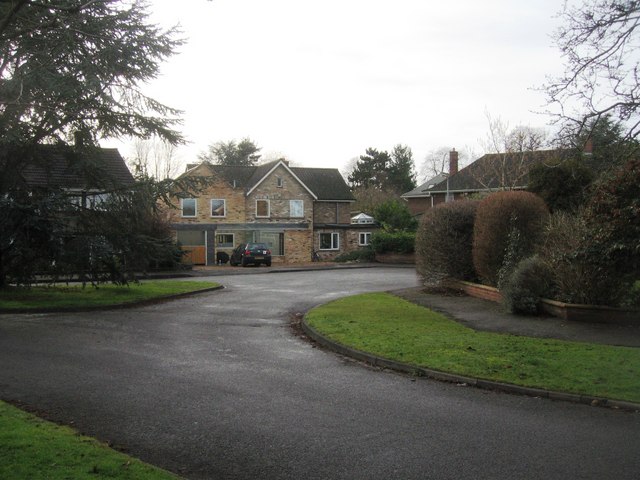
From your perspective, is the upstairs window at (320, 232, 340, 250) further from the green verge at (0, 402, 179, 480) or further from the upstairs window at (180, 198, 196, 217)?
the green verge at (0, 402, 179, 480)

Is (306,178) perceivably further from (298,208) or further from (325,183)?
(298,208)

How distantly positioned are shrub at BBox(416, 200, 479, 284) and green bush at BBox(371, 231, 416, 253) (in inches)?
866

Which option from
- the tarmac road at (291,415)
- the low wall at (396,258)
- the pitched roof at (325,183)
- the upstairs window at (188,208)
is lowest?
the tarmac road at (291,415)

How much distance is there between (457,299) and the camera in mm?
17969

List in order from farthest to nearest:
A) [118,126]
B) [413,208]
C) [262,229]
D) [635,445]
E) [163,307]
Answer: [413,208] < [262,229] < [118,126] < [163,307] < [635,445]

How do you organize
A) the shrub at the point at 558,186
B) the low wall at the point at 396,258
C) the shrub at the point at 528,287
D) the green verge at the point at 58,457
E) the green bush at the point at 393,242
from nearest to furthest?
the green verge at the point at 58,457 → the shrub at the point at 528,287 → the shrub at the point at 558,186 → the low wall at the point at 396,258 → the green bush at the point at 393,242

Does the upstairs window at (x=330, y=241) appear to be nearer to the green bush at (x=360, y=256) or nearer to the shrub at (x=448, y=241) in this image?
the green bush at (x=360, y=256)

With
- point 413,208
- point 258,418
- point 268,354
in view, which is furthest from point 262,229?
point 258,418

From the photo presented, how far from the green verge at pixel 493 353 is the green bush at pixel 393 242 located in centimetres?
2888

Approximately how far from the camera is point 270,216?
4856cm

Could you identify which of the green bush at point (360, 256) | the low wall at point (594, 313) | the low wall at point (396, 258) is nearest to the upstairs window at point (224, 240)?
the green bush at point (360, 256)

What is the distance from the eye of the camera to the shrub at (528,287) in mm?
14031

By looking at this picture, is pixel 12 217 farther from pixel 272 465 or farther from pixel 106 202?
pixel 272 465

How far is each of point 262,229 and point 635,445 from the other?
43.1m
